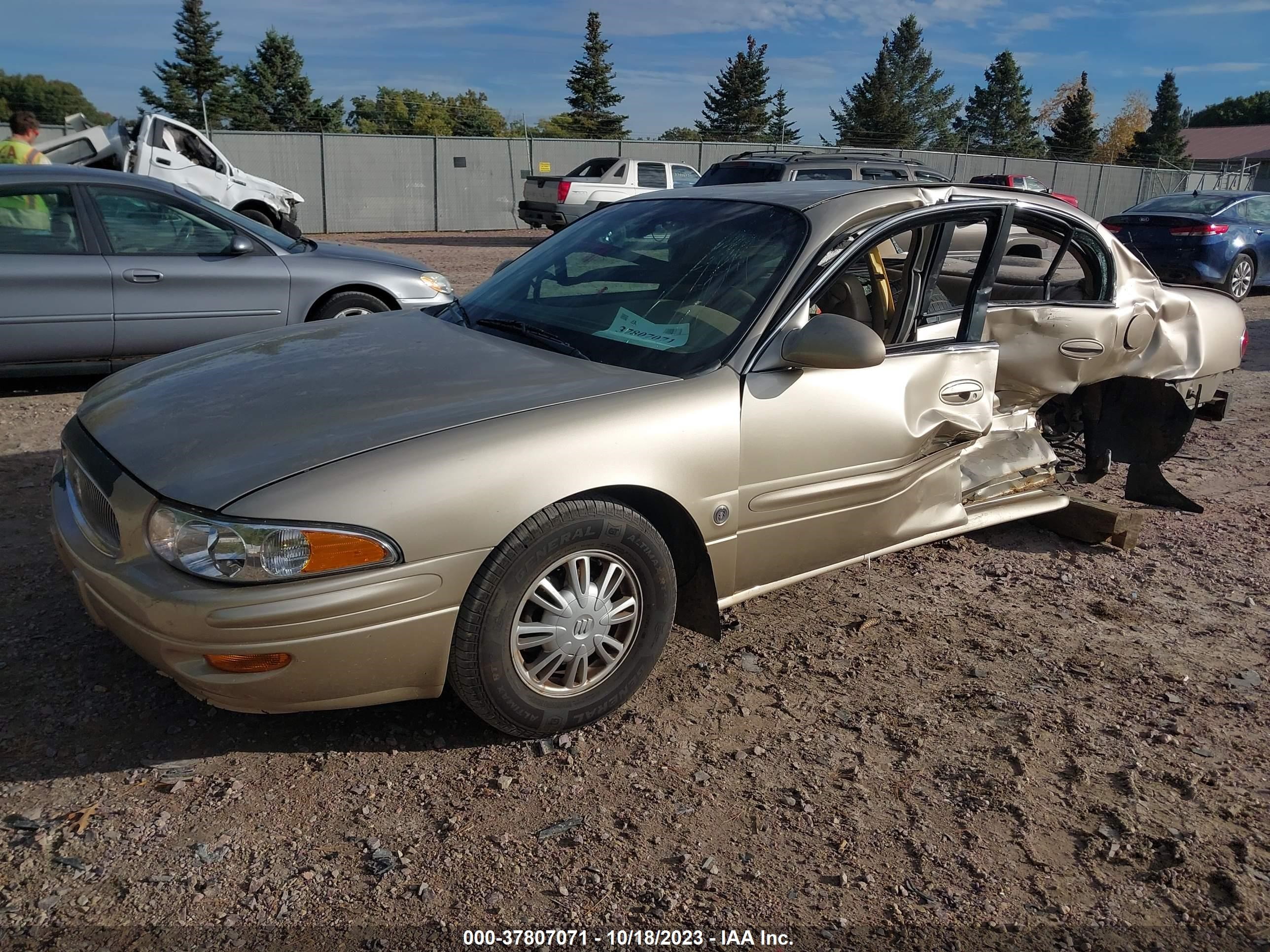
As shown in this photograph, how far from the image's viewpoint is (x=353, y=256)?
6988 mm

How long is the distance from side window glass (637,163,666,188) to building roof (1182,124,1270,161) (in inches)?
2641

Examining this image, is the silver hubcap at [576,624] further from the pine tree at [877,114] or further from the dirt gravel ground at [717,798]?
the pine tree at [877,114]

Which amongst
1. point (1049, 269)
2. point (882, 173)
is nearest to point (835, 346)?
point (1049, 269)

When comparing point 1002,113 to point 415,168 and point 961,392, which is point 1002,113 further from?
point 961,392

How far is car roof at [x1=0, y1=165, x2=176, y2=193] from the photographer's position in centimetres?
610

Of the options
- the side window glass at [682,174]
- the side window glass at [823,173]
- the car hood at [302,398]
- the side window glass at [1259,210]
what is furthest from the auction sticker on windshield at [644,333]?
the side window glass at [682,174]

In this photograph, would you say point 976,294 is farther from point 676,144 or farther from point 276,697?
point 676,144

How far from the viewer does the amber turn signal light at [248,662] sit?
2355 mm

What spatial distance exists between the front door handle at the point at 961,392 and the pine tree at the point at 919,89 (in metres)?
79.3

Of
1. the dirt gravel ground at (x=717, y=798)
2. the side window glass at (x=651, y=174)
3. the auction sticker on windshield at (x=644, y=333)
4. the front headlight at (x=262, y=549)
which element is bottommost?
the dirt gravel ground at (x=717, y=798)

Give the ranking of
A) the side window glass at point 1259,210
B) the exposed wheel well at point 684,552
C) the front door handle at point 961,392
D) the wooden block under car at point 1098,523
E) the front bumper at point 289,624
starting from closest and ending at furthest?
the front bumper at point 289,624, the exposed wheel well at point 684,552, the front door handle at point 961,392, the wooden block under car at point 1098,523, the side window glass at point 1259,210

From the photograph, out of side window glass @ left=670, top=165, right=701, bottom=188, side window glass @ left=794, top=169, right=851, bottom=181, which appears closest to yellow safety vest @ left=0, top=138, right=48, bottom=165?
side window glass @ left=794, top=169, right=851, bottom=181

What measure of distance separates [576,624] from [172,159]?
14.7m

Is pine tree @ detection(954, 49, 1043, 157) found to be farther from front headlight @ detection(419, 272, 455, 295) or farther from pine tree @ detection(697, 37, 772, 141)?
front headlight @ detection(419, 272, 455, 295)
